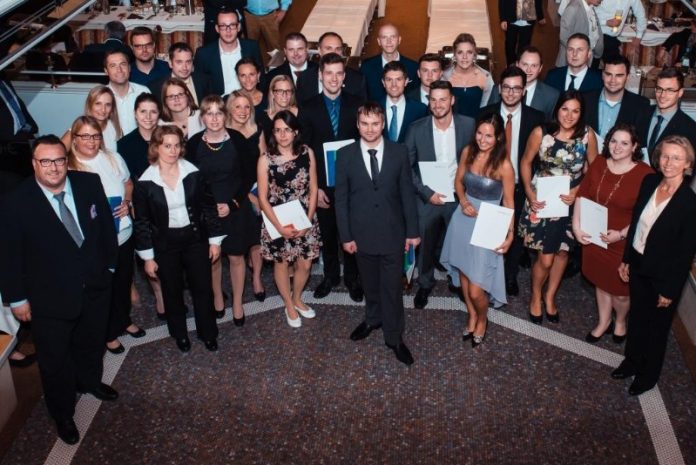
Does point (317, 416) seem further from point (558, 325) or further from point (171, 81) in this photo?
point (171, 81)

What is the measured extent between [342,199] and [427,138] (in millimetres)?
771

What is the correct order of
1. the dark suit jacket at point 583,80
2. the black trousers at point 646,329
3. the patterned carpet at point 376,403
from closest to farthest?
the patterned carpet at point 376,403 < the black trousers at point 646,329 < the dark suit jacket at point 583,80

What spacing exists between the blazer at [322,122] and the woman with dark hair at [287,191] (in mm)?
349

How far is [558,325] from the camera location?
5.32 m

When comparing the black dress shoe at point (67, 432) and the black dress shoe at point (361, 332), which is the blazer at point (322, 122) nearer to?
the black dress shoe at point (361, 332)

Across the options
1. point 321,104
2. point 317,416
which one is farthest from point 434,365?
point 321,104

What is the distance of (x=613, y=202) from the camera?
468cm

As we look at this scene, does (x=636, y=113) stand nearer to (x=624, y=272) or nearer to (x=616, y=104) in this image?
(x=616, y=104)

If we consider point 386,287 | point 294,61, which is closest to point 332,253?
point 386,287

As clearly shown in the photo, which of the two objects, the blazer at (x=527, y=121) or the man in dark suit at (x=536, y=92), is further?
the man in dark suit at (x=536, y=92)

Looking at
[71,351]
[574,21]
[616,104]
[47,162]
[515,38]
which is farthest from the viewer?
[515,38]

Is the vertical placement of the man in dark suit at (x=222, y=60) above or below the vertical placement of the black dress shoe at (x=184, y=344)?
above

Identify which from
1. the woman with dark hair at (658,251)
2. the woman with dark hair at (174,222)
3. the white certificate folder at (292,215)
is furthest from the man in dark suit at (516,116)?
the woman with dark hair at (174,222)

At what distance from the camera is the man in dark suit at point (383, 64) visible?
19.6 ft
